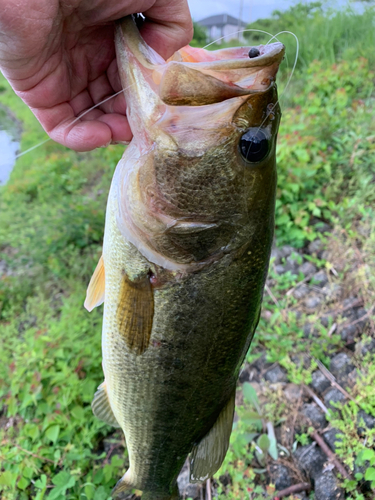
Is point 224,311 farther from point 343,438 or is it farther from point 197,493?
point 197,493

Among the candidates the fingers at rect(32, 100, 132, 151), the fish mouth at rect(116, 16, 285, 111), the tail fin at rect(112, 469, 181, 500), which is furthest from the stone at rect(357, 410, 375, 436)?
the fingers at rect(32, 100, 132, 151)

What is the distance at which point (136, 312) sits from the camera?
4.33ft

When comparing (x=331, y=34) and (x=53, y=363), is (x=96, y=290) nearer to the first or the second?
(x=53, y=363)

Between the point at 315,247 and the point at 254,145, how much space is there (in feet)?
8.02

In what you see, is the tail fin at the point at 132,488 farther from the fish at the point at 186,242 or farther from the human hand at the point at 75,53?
the human hand at the point at 75,53

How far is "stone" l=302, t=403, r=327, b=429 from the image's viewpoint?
2.29 m

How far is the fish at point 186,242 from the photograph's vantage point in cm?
110

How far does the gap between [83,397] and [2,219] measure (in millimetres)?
3850

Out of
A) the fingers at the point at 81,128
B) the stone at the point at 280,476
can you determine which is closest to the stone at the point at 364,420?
the stone at the point at 280,476

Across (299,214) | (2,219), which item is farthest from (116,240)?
(2,219)

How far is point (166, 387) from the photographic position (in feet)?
4.62

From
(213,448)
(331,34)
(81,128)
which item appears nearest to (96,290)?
(81,128)

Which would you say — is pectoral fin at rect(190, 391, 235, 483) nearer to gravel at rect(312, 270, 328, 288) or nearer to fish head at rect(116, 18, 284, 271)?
fish head at rect(116, 18, 284, 271)

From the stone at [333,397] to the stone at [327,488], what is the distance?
43cm
